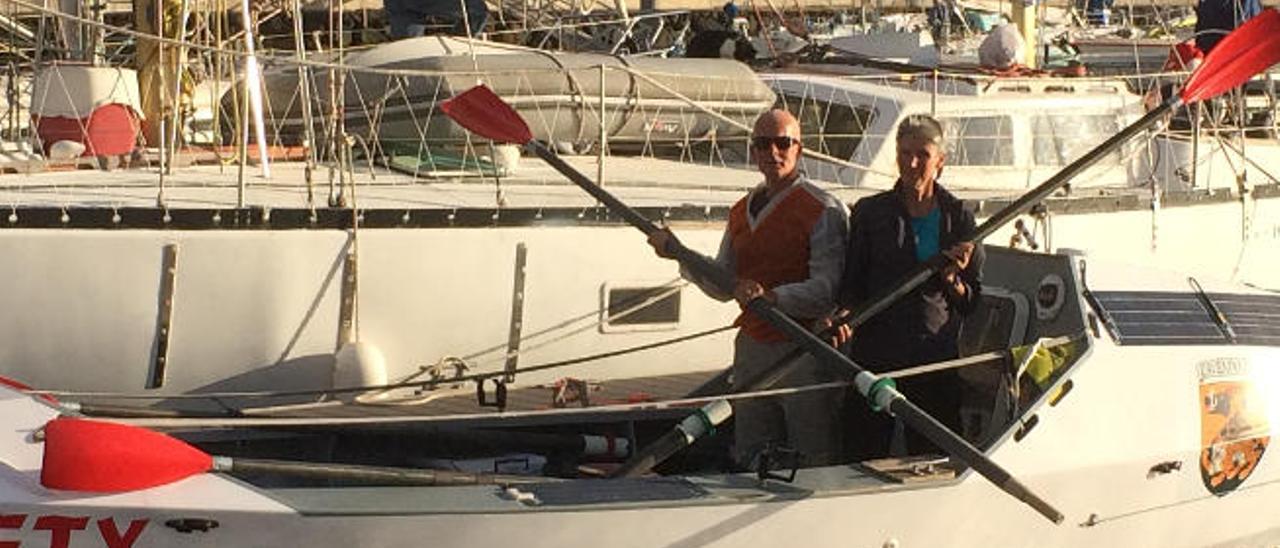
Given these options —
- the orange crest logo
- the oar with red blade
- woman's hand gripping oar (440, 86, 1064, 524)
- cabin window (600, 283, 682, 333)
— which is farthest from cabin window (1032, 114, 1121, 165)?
the oar with red blade

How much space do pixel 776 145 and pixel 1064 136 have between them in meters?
6.81

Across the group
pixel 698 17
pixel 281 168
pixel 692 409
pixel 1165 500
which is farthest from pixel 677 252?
pixel 698 17

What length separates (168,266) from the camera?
9.38 metres

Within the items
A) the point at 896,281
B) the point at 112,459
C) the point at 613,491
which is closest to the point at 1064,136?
the point at 896,281

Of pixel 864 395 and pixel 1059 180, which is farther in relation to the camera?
pixel 1059 180

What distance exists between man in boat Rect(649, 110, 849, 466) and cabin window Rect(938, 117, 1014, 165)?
A: 559 centimetres

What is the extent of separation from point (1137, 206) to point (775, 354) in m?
5.90

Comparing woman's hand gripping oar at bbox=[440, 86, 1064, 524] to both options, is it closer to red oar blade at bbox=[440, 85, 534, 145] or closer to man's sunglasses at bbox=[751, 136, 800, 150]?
man's sunglasses at bbox=[751, 136, 800, 150]

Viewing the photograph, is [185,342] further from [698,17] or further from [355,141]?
[698,17]

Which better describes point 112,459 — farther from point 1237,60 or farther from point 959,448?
point 1237,60

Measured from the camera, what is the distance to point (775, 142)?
739 cm

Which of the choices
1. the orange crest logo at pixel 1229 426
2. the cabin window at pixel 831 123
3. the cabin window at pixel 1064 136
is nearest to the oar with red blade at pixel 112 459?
the orange crest logo at pixel 1229 426

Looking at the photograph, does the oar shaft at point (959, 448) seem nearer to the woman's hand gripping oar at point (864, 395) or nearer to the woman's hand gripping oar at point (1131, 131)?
the woman's hand gripping oar at point (864, 395)

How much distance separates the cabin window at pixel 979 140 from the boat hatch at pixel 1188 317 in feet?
14.6
